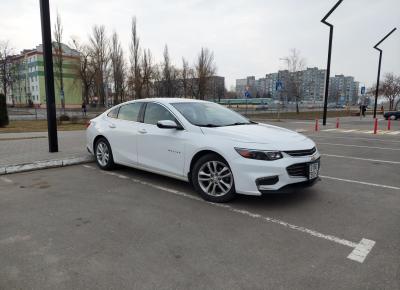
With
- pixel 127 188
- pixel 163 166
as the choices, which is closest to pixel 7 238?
pixel 127 188

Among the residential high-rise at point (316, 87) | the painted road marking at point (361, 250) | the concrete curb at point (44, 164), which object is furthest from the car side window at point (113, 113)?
the residential high-rise at point (316, 87)

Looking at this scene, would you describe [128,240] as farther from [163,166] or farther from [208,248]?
[163,166]

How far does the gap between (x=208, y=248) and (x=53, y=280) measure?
58.2 inches

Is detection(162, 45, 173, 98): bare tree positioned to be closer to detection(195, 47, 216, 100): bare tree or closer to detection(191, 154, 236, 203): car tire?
detection(195, 47, 216, 100): bare tree

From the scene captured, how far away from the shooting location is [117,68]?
157ft

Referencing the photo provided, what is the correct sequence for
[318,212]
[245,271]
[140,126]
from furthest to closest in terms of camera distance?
[140,126] → [318,212] → [245,271]

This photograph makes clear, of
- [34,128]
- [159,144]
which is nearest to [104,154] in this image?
[159,144]

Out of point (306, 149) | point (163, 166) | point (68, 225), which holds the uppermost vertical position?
point (306, 149)

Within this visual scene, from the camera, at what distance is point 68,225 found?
3908 millimetres

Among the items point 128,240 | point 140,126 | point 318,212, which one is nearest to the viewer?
point 128,240

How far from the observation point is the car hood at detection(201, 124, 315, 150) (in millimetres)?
4438

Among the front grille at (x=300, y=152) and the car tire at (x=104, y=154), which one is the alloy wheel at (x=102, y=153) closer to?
the car tire at (x=104, y=154)

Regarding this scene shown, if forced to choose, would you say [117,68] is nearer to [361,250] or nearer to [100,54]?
[100,54]

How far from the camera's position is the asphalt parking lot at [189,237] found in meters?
2.77
